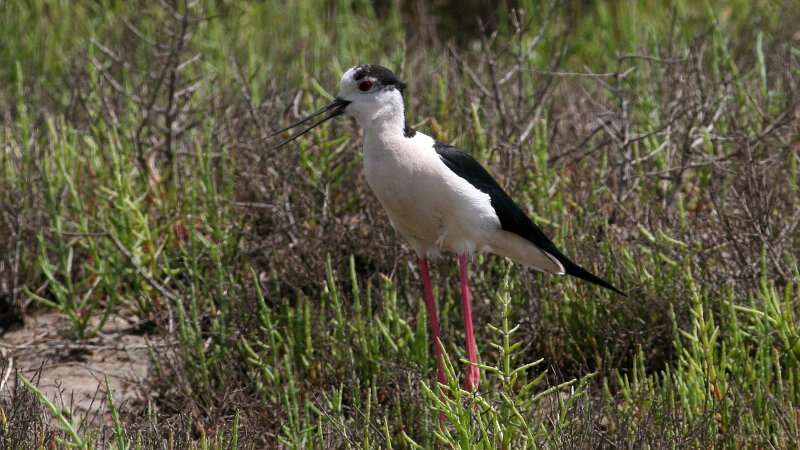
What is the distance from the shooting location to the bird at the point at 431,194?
2859mm

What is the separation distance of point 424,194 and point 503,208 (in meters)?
0.26

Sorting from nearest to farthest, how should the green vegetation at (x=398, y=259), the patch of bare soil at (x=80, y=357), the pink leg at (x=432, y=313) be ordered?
the green vegetation at (x=398, y=259)
the pink leg at (x=432, y=313)
the patch of bare soil at (x=80, y=357)

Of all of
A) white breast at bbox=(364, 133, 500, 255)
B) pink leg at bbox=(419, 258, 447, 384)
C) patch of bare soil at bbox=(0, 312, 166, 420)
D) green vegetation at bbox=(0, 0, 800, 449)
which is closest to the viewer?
green vegetation at bbox=(0, 0, 800, 449)

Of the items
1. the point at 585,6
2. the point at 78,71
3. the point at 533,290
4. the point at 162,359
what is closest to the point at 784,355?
the point at 533,290

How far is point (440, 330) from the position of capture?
3201 mm

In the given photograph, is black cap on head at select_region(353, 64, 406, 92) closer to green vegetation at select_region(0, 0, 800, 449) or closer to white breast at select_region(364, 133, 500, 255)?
white breast at select_region(364, 133, 500, 255)

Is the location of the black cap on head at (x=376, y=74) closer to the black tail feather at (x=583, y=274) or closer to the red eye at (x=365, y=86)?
the red eye at (x=365, y=86)

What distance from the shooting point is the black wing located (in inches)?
116

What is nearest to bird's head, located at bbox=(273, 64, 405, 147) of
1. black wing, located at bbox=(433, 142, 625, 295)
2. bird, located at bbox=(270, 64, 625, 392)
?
bird, located at bbox=(270, 64, 625, 392)

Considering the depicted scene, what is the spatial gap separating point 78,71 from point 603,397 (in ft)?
7.86

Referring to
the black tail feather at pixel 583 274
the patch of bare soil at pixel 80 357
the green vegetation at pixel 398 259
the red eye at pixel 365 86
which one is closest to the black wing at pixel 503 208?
the black tail feather at pixel 583 274

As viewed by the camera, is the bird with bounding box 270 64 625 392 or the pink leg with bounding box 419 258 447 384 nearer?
the bird with bounding box 270 64 625 392

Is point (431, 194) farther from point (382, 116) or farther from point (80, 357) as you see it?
point (80, 357)

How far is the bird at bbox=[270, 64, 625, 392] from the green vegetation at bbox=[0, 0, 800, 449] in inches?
5.8
